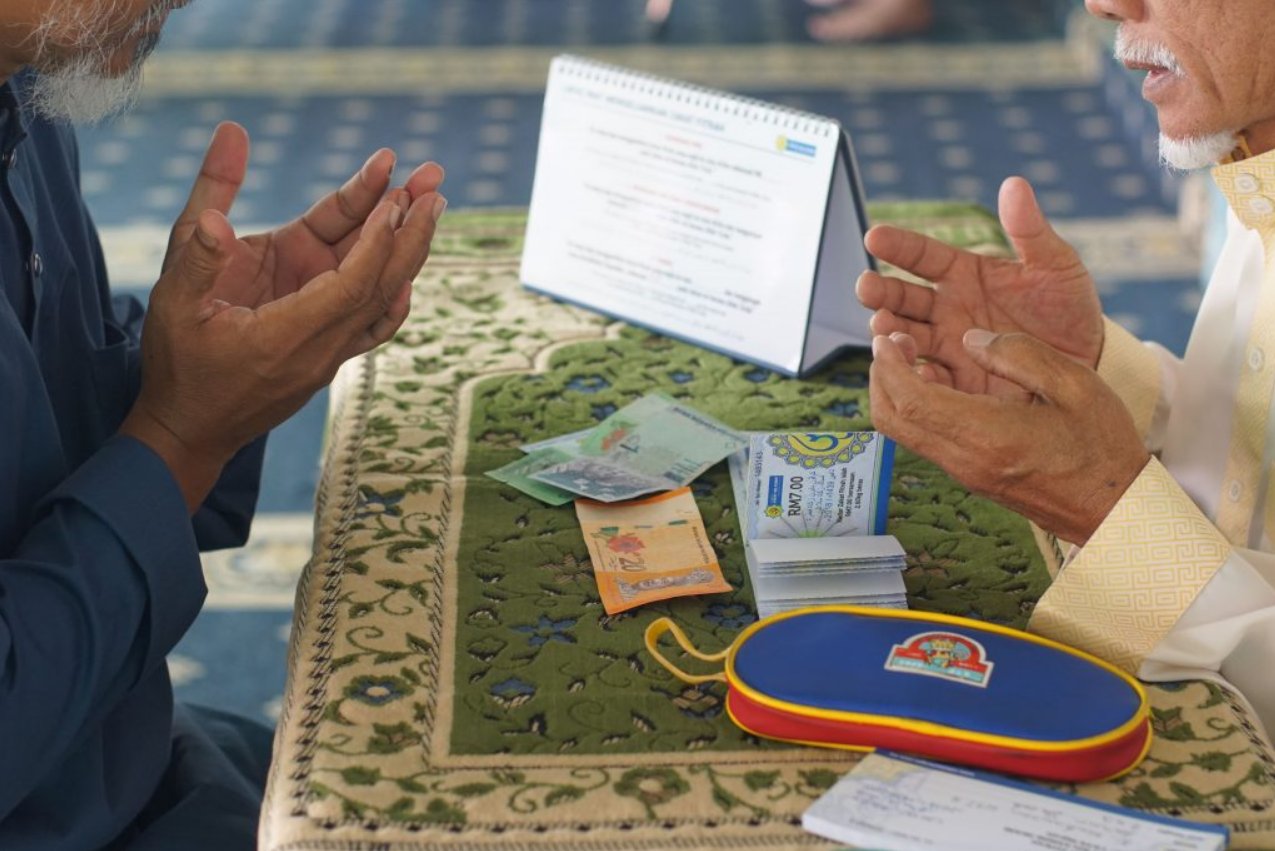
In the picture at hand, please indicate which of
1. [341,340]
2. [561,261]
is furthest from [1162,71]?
[341,340]

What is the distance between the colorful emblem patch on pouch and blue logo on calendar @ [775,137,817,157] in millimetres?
691

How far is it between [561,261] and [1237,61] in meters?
0.82

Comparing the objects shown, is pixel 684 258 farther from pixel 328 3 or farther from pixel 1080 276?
pixel 328 3

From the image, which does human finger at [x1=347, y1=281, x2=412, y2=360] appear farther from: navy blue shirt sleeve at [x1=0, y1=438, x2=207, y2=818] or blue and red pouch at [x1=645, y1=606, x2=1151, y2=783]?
blue and red pouch at [x1=645, y1=606, x2=1151, y2=783]

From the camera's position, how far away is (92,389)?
5.17 ft

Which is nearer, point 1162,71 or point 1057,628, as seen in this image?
point 1057,628

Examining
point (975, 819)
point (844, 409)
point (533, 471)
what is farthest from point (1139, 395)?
point (975, 819)

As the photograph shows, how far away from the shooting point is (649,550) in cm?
136

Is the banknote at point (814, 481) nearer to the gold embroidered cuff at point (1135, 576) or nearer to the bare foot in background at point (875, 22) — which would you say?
the gold embroidered cuff at point (1135, 576)

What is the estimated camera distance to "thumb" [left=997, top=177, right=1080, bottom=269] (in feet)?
5.15

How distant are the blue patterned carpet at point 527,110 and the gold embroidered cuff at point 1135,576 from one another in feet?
6.74

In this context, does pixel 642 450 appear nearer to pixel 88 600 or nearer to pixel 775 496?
pixel 775 496

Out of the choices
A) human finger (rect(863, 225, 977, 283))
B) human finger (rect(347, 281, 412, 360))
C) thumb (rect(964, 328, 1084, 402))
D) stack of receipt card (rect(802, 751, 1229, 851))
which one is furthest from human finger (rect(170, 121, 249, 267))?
stack of receipt card (rect(802, 751, 1229, 851))

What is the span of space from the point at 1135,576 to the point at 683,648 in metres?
0.39
